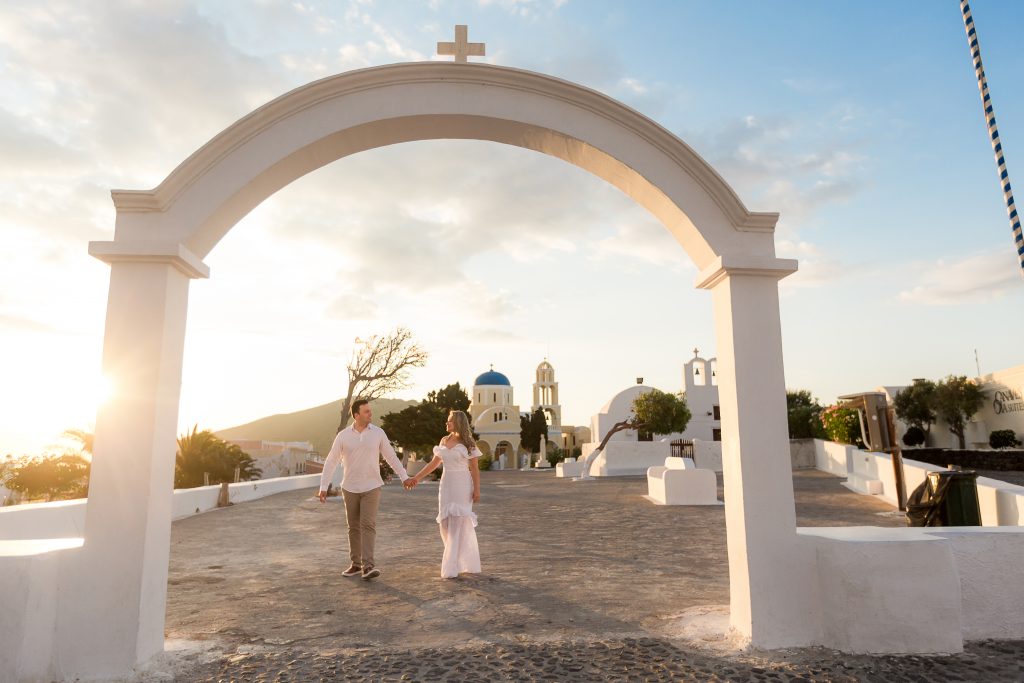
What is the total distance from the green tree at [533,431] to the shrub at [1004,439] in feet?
121

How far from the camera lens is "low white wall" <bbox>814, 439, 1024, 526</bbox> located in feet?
23.2

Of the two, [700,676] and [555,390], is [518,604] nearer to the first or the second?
[700,676]

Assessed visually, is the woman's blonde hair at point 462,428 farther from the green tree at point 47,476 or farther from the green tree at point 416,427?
the green tree at point 416,427

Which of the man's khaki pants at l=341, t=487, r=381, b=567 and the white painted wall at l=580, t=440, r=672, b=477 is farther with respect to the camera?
the white painted wall at l=580, t=440, r=672, b=477

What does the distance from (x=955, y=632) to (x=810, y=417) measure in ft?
115

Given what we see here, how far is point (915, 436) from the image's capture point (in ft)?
114

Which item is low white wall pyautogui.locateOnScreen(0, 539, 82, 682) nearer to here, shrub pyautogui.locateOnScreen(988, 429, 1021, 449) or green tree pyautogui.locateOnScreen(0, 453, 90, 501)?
green tree pyautogui.locateOnScreen(0, 453, 90, 501)

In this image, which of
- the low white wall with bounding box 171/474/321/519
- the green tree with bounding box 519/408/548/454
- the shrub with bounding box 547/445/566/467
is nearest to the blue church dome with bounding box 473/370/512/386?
the green tree with bounding box 519/408/548/454

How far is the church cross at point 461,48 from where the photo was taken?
4.86 m

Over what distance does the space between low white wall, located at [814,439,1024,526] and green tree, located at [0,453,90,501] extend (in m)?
22.5

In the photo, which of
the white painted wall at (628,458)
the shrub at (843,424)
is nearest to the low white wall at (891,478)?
the shrub at (843,424)

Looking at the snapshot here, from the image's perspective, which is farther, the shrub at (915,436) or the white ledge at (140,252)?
the shrub at (915,436)

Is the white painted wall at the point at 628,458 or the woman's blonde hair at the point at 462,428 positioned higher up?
the woman's blonde hair at the point at 462,428

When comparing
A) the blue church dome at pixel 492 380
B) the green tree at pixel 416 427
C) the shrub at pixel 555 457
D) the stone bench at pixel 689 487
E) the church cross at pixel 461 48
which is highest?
the blue church dome at pixel 492 380
